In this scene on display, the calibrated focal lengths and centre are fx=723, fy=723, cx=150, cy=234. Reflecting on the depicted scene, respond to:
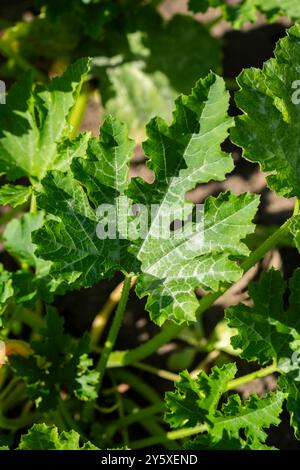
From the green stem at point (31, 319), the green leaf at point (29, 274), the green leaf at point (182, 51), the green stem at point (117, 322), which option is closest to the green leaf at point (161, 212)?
the green stem at point (117, 322)

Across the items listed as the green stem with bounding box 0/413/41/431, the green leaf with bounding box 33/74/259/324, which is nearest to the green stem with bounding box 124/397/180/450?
the green stem with bounding box 0/413/41/431

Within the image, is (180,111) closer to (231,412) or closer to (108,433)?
(231,412)

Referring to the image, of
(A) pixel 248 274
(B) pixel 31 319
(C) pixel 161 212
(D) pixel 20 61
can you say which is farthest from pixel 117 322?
(D) pixel 20 61

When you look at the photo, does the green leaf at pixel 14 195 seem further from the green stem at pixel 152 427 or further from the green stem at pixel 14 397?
the green stem at pixel 152 427

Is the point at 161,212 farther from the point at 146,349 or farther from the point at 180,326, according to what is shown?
the point at 146,349

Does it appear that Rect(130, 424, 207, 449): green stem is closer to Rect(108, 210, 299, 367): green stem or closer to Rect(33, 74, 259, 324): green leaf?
Rect(108, 210, 299, 367): green stem

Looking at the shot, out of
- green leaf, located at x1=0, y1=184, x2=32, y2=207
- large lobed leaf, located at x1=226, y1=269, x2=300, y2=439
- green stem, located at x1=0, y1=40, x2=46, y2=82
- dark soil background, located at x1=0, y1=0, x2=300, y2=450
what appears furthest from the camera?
green stem, located at x1=0, y1=40, x2=46, y2=82
